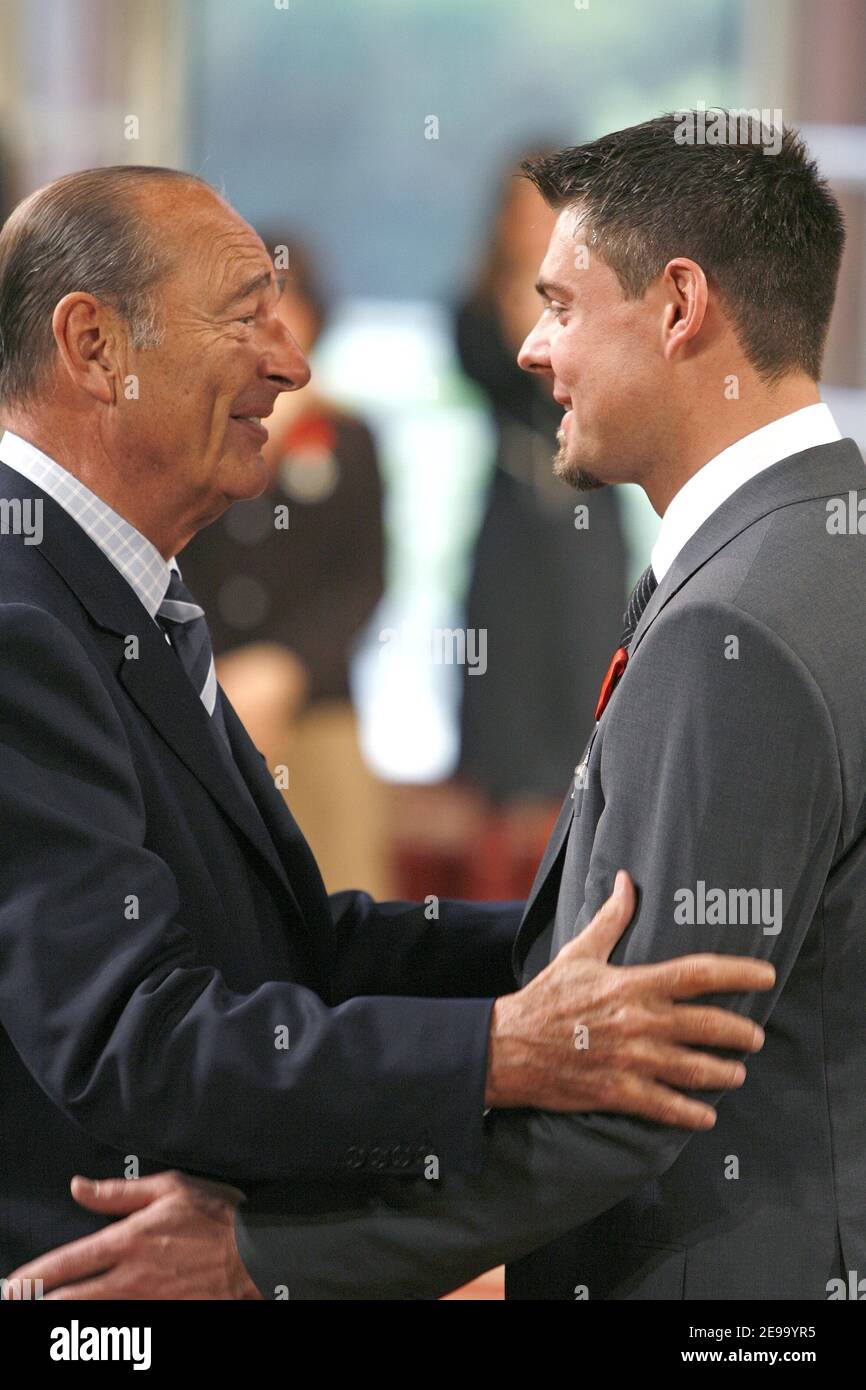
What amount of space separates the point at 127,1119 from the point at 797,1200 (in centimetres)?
62

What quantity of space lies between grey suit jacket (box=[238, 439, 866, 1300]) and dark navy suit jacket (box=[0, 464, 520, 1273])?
0.08 metres

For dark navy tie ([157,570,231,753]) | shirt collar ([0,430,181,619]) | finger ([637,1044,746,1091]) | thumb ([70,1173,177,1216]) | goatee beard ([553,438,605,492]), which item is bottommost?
thumb ([70,1173,177,1216])

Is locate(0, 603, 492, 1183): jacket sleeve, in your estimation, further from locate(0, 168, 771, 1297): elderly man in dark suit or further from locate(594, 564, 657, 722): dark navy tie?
locate(594, 564, 657, 722): dark navy tie

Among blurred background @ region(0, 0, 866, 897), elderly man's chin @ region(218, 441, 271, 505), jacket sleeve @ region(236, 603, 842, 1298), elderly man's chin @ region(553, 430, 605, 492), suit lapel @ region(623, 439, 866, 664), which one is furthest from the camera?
blurred background @ region(0, 0, 866, 897)

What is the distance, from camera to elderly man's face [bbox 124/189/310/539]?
1.89 meters

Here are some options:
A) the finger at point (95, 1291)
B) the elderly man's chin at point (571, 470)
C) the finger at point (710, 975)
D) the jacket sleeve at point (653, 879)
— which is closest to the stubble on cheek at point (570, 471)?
the elderly man's chin at point (571, 470)

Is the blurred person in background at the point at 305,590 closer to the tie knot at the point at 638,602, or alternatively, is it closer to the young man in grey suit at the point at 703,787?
the tie knot at the point at 638,602

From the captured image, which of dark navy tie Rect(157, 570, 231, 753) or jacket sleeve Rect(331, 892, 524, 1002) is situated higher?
Result: dark navy tie Rect(157, 570, 231, 753)

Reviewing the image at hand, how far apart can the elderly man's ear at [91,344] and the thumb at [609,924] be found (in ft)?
2.60

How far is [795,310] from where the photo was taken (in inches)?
67.9

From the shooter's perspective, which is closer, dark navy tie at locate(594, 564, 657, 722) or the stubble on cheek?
dark navy tie at locate(594, 564, 657, 722)

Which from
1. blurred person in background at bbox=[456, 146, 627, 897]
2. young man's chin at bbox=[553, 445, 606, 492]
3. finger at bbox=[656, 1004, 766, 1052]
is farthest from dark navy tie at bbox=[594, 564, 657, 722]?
blurred person in background at bbox=[456, 146, 627, 897]

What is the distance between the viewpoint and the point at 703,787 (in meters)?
1.47

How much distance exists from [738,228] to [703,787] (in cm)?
61
